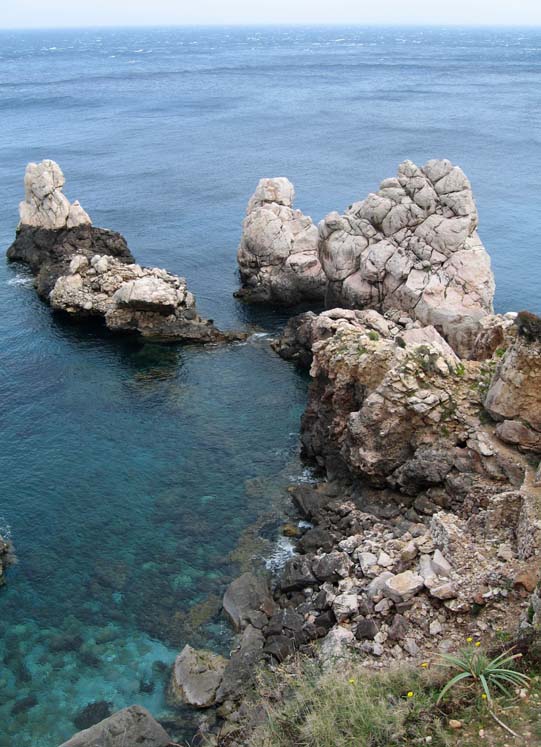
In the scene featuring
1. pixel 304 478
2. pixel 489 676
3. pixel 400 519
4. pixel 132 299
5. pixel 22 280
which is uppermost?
pixel 489 676

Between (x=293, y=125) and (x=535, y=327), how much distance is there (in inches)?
4572

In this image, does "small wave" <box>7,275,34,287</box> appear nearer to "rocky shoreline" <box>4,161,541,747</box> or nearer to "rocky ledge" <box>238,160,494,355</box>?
"rocky shoreline" <box>4,161,541,747</box>

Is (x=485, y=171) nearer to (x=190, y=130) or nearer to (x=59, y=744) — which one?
(x=190, y=130)

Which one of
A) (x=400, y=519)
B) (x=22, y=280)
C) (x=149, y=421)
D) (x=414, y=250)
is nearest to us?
(x=400, y=519)

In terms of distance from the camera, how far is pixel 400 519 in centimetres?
3678

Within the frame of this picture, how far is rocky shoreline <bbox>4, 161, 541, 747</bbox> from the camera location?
28469 millimetres

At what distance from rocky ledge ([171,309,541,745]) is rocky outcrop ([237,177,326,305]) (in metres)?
22.3

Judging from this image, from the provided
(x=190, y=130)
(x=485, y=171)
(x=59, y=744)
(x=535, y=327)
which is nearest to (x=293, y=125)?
(x=190, y=130)

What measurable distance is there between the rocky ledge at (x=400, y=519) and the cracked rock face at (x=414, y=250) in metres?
12.1

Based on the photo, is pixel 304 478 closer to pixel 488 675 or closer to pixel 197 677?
pixel 197 677

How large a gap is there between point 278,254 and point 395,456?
111ft

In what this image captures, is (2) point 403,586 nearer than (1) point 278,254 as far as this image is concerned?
Yes

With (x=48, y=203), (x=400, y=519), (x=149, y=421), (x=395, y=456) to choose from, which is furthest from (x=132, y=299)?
(x=400, y=519)

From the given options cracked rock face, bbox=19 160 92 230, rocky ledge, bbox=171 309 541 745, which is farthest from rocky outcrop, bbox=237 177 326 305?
rocky ledge, bbox=171 309 541 745
